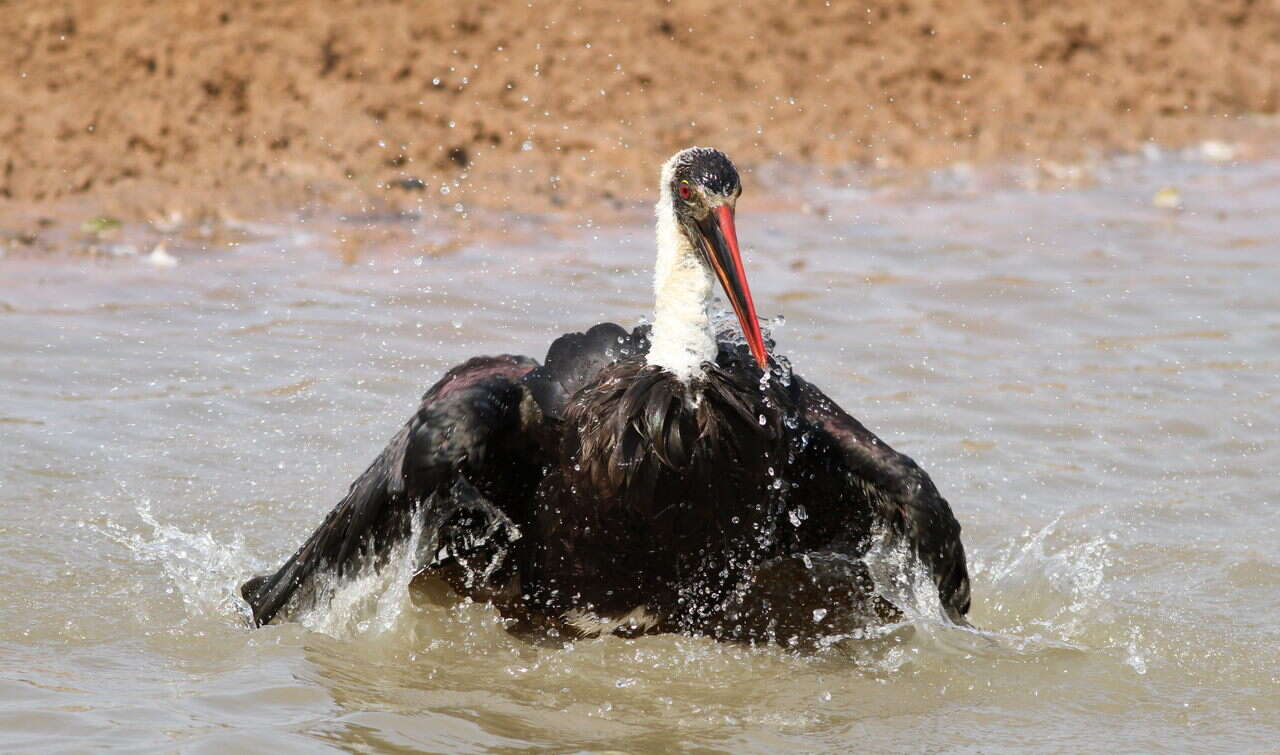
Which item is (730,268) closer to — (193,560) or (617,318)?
(193,560)

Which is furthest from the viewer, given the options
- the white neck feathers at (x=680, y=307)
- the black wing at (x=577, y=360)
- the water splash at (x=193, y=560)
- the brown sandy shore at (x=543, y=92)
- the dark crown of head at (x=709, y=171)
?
the brown sandy shore at (x=543, y=92)

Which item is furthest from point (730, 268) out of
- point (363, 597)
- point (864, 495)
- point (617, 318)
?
point (617, 318)

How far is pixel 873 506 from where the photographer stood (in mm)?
5758

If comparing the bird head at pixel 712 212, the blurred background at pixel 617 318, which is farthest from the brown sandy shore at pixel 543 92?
the bird head at pixel 712 212

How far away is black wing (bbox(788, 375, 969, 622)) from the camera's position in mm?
5645

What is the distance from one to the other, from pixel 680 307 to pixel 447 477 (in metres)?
0.87

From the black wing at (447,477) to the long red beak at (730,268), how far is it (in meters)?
0.70

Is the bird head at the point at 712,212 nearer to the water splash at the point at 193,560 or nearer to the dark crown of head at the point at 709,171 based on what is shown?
the dark crown of head at the point at 709,171

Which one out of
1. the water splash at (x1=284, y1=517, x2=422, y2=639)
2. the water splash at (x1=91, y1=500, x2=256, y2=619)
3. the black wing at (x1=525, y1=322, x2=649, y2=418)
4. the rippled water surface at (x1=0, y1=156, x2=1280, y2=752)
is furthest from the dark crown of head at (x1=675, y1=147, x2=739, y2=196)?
the water splash at (x1=91, y1=500, x2=256, y2=619)

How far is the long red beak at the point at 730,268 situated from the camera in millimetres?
5430

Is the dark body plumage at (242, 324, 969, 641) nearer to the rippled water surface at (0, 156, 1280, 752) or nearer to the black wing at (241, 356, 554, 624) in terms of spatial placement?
the black wing at (241, 356, 554, 624)

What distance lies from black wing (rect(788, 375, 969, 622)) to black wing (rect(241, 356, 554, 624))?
867 millimetres

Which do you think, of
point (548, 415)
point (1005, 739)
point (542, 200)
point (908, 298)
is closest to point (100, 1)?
point (542, 200)

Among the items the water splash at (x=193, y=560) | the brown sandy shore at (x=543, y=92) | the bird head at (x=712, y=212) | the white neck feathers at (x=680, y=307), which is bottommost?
the water splash at (x=193, y=560)
